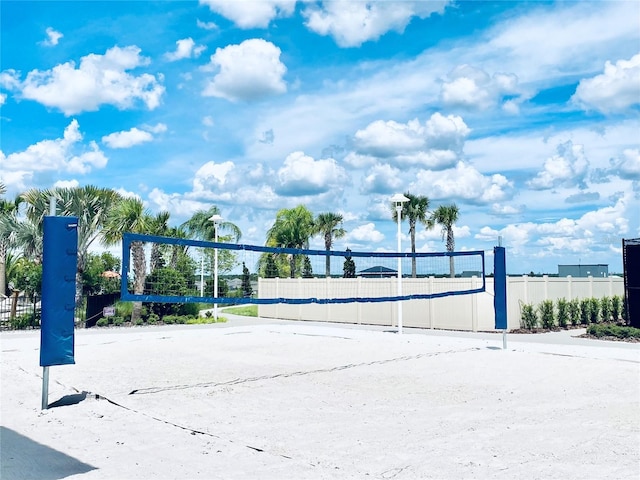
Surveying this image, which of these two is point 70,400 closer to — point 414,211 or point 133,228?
point 133,228

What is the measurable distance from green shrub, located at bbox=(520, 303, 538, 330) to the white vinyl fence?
0.14 m

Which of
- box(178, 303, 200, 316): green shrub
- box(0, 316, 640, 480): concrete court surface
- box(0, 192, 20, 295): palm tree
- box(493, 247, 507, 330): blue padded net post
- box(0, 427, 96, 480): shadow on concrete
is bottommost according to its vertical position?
box(0, 316, 640, 480): concrete court surface

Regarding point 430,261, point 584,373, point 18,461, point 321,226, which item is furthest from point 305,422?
point 321,226

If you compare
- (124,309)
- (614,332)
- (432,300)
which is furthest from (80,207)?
(614,332)

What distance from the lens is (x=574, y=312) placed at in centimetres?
1900

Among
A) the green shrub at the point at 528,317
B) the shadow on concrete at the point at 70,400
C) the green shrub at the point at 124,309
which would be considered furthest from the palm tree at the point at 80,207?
the green shrub at the point at 528,317

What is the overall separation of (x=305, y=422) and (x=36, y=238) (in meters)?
17.3

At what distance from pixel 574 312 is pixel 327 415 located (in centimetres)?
1476

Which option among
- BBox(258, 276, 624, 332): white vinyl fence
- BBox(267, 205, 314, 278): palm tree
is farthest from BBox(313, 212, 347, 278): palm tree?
BBox(258, 276, 624, 332): white vinyl fence

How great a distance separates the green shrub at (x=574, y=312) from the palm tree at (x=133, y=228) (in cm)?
1479

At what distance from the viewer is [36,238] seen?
2052 cm

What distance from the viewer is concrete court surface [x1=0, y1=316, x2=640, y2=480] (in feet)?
16.2

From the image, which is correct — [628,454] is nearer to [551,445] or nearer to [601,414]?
[551,445]

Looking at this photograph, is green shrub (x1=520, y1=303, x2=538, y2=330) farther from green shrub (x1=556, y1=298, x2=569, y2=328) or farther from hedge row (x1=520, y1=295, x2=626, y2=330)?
green shrub (x1=556, y1=298, x2=569, y2=328)
